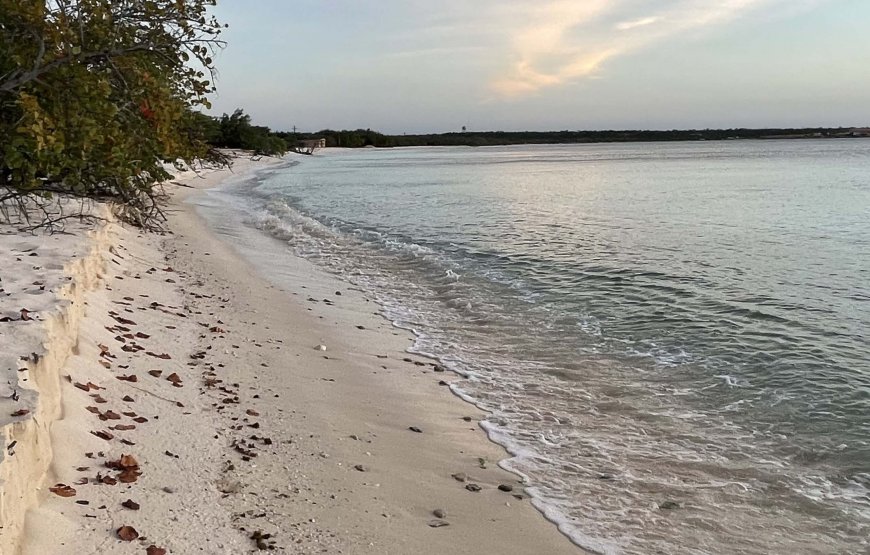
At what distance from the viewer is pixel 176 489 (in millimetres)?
4234

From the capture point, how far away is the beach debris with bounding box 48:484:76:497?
12.3 feet

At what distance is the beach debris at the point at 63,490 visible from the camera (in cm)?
374

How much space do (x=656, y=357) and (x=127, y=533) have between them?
6.98m

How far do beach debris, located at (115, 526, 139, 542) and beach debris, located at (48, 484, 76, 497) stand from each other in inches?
16.0

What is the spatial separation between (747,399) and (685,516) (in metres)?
3.00

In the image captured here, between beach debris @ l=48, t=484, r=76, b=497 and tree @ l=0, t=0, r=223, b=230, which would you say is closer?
beach debris @ l=48, t=484, r=76, b=497

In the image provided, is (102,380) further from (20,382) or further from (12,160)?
(12,160)

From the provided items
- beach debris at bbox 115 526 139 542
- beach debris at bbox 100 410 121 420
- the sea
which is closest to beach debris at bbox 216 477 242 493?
beach debris at bbox 115 526 139 542

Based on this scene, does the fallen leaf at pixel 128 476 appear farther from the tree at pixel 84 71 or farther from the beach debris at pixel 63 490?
the tree at pixel 84 71

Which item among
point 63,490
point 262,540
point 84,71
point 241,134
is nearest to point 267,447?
point 262,540

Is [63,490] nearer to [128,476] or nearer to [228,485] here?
[128,476]

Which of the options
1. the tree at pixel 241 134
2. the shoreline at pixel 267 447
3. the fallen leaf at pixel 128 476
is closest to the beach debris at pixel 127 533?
the shoreline at pixel 267 447

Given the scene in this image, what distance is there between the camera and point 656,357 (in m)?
8.83

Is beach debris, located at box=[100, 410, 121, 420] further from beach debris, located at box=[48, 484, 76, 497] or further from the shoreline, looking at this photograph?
beach debris, located at box=[48, 484, 76, 497]
